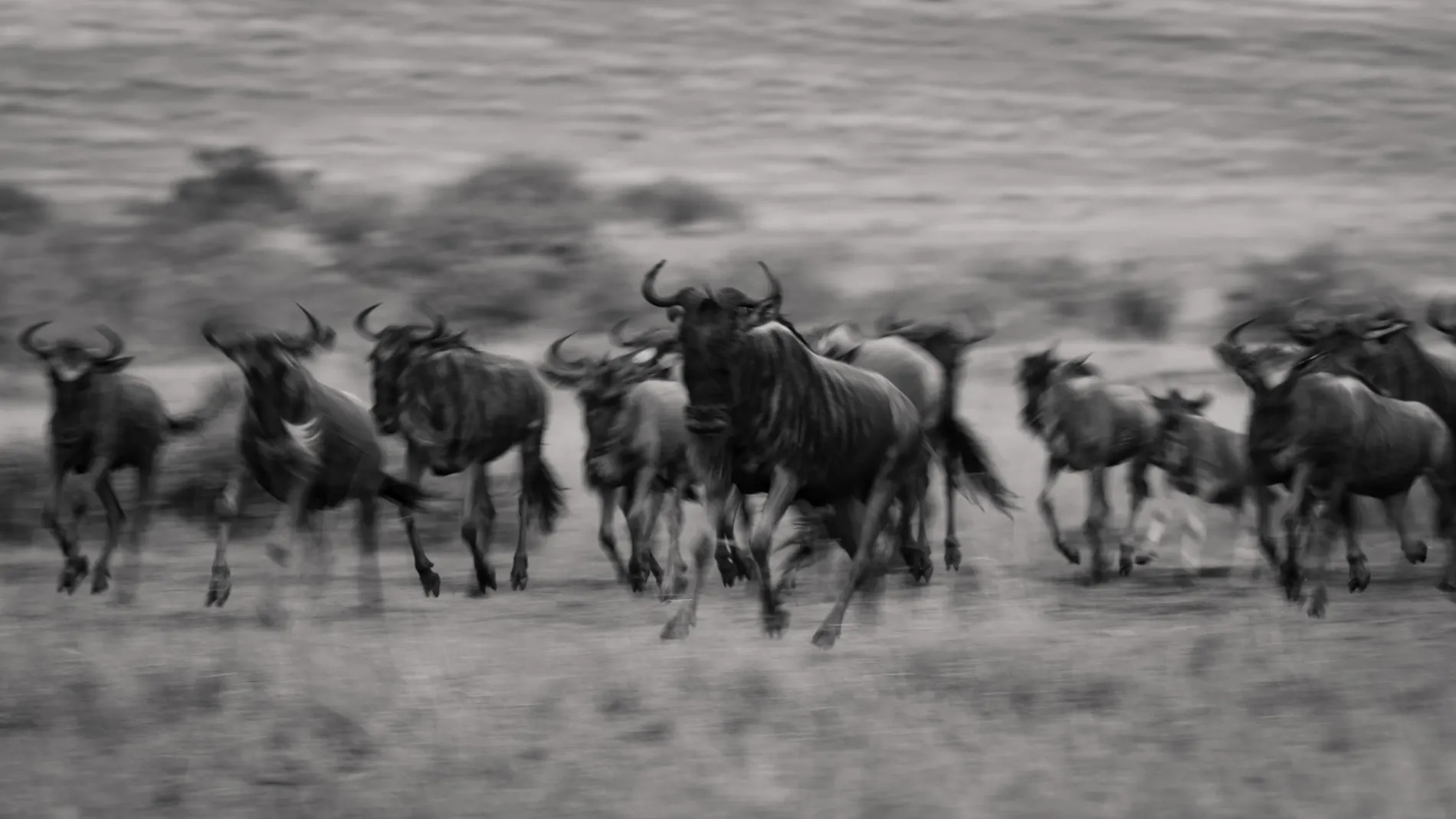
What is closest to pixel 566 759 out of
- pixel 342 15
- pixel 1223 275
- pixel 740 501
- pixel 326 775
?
pixel 326 775

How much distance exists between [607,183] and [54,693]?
46383 millimetres

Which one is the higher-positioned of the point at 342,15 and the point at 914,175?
the point at 342,15

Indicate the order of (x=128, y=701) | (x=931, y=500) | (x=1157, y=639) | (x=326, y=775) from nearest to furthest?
(x=326, y=775)
(x=128, y=701)
(x=1157, y=639)
(x=931, y=500)

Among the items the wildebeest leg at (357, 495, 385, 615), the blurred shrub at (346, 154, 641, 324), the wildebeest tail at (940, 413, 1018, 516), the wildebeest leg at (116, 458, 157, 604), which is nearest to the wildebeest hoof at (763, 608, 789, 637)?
the wildebeest leg at (357, 495, 385, 615)

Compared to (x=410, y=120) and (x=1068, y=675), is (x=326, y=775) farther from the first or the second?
(x=410, y=120)

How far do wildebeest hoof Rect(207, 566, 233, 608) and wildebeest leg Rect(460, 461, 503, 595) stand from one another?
141 cm

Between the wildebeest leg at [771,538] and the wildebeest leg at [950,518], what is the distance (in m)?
3.74

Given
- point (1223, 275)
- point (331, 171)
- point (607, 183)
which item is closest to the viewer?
point (1223, 275)

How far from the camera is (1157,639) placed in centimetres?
999

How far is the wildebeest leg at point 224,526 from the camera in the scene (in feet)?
36.5

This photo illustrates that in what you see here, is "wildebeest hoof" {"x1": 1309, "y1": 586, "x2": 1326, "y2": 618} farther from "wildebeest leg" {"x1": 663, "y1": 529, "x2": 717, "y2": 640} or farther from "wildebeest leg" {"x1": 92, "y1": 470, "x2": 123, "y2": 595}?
"wildebeest leg" {"x1": 92, "y1": 470, "x2": 123, "y2": 595}

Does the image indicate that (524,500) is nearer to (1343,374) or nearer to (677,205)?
(1343,374)

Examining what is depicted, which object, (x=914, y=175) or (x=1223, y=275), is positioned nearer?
(x=1223, y=275)

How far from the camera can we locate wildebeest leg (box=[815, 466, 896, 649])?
9133mm
